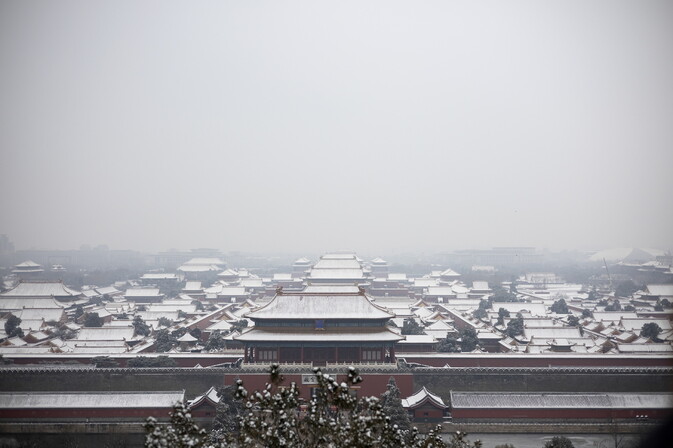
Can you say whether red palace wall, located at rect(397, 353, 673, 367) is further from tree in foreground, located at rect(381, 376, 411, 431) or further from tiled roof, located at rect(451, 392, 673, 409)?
tree in foreground, located at rect(381, 376, 411, 431)

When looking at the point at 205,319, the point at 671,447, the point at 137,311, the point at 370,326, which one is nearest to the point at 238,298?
the point at 137,311

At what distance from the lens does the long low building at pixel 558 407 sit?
70.1 ft

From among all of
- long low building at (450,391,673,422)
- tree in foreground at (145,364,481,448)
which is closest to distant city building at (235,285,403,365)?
long low building at (450,391,673,422)

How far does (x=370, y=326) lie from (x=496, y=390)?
550 centimetres

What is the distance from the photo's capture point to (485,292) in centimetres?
5819

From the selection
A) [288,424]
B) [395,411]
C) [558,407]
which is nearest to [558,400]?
[558,407]

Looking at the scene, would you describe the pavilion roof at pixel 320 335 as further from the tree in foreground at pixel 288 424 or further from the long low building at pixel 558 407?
the tree in foreground at pixel 288 424

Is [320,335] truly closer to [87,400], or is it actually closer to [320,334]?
[320,334]

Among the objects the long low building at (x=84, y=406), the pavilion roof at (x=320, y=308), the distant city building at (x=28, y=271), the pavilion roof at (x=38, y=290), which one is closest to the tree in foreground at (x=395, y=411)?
the pavilion roof at (x=320, y=308)

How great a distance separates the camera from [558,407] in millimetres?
21516

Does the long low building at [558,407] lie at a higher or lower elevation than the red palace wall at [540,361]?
lower

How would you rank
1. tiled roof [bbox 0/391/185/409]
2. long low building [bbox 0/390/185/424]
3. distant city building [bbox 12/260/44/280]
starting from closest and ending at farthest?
long low building [bbox 0/390/185/424] → tiled roof [bbox 0/391/185/409] → distant city building [bbox 12/260/44/280]

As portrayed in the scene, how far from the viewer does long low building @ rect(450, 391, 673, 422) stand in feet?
70.1

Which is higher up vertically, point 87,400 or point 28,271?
point 28,271
